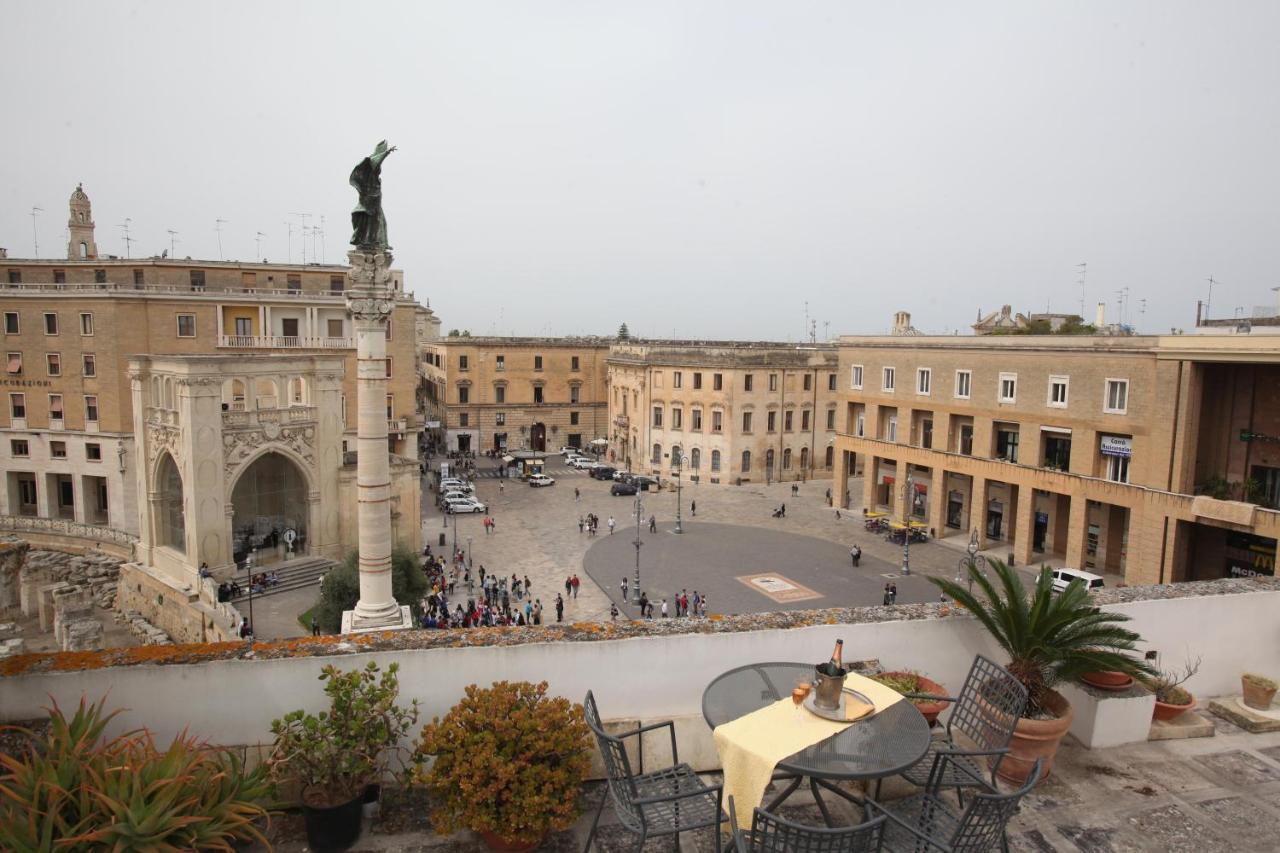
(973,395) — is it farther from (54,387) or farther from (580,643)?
(54,387)

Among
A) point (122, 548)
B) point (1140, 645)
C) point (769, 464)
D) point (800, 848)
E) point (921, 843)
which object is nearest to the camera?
point (800, 848)

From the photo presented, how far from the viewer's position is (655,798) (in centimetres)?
443

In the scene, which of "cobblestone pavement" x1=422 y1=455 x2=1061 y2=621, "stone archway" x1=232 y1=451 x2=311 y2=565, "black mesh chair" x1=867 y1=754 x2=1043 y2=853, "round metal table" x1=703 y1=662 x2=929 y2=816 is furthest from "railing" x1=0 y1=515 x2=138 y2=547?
"black mesh chair" x1=867 y1=754 x2=1043 y2=853

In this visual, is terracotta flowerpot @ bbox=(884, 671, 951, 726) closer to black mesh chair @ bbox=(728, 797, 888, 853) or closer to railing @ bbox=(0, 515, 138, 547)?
black mesh chair @ bbox=(728, 797, 888, 853)

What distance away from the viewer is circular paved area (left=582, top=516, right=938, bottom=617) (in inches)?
1039

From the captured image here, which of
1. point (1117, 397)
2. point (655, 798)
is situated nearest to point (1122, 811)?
point (655, 798)

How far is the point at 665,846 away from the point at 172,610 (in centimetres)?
2325

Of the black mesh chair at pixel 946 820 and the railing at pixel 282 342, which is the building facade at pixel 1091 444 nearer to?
the black mesh chair at pixel 946 820

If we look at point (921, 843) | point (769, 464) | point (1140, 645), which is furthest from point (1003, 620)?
point (769, 464)

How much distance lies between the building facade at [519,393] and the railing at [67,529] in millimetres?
28163

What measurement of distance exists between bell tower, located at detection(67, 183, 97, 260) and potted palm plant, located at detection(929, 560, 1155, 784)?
148 feet

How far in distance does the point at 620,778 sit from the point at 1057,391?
28.8 metres

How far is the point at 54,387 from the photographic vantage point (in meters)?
34.5

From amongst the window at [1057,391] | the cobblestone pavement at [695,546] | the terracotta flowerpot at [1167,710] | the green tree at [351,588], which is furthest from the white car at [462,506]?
the terracotta flowerpot at [1167,710]
